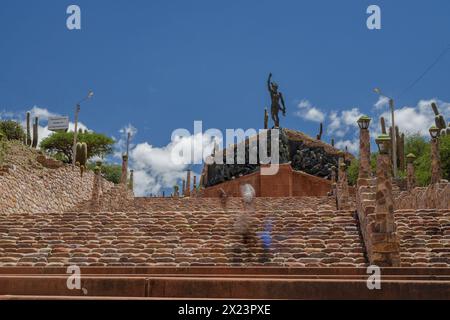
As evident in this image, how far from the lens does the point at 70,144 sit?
48656mm

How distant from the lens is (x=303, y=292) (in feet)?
20.4

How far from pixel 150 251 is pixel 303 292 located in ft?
16.8

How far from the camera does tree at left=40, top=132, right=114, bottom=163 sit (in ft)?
159

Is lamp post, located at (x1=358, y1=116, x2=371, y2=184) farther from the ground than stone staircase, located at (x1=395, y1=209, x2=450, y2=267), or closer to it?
farther from the ground

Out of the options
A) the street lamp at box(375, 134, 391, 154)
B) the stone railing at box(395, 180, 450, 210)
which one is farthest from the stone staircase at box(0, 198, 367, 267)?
the stone railing at box(395, 180, 450, 210)

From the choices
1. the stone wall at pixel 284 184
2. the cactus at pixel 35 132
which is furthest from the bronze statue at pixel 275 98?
the cactus at pixel 35 132

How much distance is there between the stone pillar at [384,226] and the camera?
9.21 m

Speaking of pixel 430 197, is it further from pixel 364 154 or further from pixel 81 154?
pixel 81 154

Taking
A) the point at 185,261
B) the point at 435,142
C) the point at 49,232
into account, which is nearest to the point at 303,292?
the point at 185,261

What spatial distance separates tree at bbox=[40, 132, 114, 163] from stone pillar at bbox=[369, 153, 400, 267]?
133 ft

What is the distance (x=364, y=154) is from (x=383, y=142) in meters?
5.40

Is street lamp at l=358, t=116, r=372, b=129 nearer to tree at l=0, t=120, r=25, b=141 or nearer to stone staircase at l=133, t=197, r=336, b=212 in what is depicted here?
stone staircase at l=133, t=197, r=336, b=212

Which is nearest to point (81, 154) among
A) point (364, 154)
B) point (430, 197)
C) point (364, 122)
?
point (364, 154)
